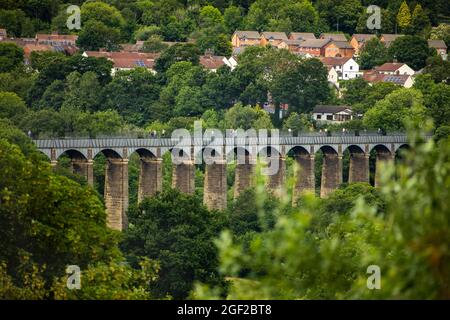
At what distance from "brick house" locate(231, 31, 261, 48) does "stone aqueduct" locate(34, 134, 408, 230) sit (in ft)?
154

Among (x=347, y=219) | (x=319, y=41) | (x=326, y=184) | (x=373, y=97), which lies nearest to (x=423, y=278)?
(x=347, y=219)

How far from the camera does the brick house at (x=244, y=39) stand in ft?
461

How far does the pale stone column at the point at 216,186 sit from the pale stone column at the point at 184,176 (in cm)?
102

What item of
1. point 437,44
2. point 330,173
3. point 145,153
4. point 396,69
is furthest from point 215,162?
point 437,44

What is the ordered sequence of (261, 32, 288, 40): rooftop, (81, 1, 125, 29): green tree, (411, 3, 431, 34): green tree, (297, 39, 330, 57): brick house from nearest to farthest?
(81, 1, 125, 29): green tree, (297, 39, 330, 57): brick house, (261, 32, 288, 40): rooftop, (411, 3, 431, 34): green tree

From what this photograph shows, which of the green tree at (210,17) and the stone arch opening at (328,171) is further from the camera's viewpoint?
the green tree at (210,17)

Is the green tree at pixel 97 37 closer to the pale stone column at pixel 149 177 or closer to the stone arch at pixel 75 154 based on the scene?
the pale stone column at pixel 149 177

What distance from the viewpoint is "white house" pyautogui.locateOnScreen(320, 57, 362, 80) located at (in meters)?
131

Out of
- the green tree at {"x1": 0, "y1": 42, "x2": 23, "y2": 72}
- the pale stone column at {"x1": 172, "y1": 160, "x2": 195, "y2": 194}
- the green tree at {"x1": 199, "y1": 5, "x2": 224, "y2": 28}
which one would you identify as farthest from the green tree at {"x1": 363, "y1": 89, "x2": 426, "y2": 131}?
the green tree at {"x1": 199, "y1": 5, "x2": 224, "y2": 28}

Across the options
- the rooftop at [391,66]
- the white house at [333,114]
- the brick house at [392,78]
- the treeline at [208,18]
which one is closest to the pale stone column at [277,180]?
the white house at [333,114]

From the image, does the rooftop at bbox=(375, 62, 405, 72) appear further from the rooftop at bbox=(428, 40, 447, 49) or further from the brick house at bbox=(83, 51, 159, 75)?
the brick house at bbox=(83, 51, 159, 75)

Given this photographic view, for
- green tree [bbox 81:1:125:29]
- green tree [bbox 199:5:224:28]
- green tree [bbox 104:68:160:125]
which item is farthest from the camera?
green tree [bbox 199:5:224:28]

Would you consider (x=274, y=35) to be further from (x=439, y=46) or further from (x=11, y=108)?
(x=11, y=108)

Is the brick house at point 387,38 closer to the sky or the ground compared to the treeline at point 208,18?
closer to the ground
